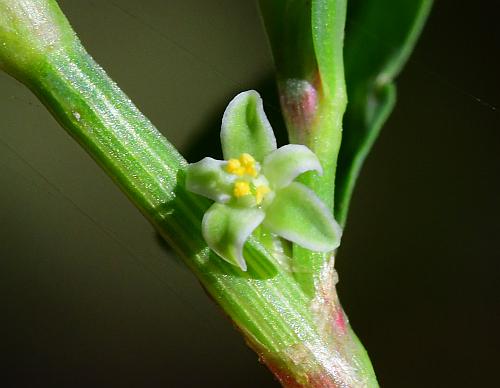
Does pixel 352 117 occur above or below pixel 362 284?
above

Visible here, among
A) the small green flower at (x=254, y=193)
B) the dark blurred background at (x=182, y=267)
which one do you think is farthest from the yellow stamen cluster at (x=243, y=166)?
the dark blurred background at (x=182, y=267)

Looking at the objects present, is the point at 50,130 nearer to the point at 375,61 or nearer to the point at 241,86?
the point at 241,86

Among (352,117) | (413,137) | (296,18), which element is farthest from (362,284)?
(296,18)

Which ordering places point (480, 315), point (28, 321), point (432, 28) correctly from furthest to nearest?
point (28, 321) < point (480, 315) < point (432, 28)

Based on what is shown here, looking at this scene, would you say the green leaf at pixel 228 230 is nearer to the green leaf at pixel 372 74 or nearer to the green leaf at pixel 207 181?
the green leaf at pixel 207 181

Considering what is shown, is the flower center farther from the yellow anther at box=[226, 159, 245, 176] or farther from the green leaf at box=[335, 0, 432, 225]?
the green leaf at box=[335, 0, 432, 225]

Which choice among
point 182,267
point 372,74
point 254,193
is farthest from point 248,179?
point 182,267

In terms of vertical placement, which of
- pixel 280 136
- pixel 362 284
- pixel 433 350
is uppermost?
pixel 280 136
